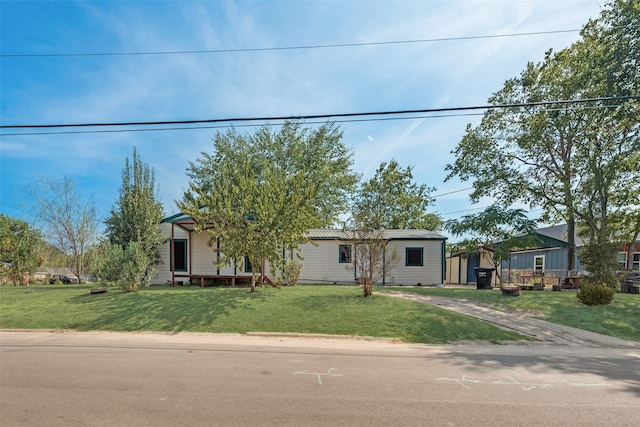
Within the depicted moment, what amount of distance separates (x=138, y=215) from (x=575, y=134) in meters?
26.5

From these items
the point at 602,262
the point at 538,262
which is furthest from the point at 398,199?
the point at 602,262

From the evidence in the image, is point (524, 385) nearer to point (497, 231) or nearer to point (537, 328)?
point (537, 328)

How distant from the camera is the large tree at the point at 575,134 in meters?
15.6

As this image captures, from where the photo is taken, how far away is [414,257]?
66.0 feet

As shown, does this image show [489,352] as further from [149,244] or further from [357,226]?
[149,244]

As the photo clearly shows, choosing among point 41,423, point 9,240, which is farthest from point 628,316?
point 9,240

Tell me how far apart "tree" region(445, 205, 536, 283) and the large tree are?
173cm

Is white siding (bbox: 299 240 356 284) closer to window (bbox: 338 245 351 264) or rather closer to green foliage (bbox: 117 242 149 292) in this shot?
window (bbox: 338 245 351 264)

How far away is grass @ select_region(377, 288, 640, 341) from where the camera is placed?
31.3ft

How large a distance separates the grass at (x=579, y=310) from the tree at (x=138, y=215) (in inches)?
603

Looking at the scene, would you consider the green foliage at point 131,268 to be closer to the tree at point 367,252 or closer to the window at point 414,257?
the tree at point 367,252

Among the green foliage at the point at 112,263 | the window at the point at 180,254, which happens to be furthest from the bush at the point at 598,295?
the window at the point at 180,254

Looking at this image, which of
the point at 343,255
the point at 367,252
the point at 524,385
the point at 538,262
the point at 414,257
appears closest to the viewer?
the point at 524,385

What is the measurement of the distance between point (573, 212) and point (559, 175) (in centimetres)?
253
